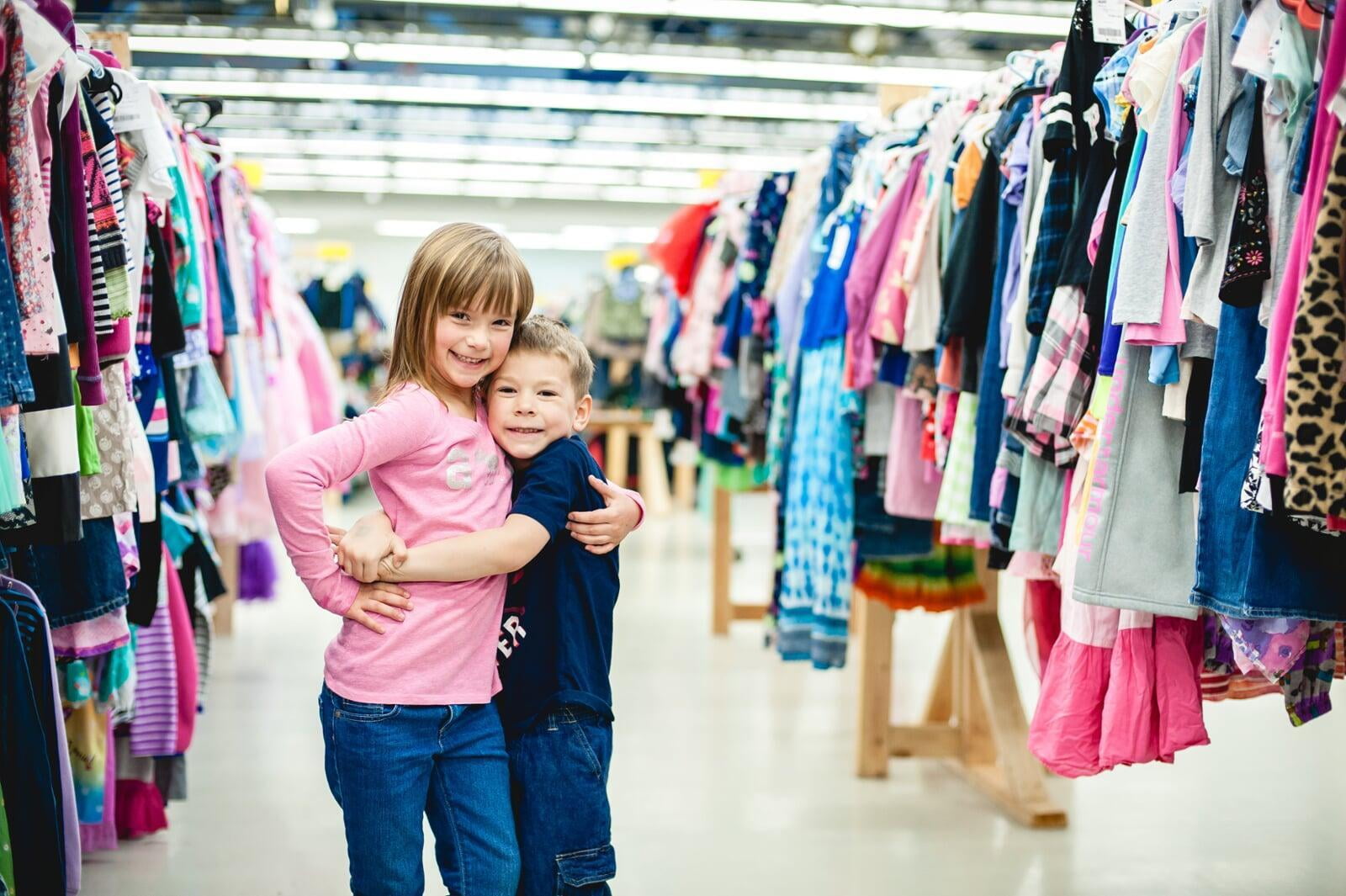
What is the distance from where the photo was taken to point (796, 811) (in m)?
3.23

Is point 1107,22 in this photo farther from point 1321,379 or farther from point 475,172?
point 475,172

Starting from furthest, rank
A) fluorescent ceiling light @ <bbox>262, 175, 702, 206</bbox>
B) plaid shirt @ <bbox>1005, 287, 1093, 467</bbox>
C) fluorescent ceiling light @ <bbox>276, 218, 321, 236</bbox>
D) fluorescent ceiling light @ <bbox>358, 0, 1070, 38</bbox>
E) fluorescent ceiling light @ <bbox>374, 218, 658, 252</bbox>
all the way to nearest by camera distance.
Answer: fluorescent ceiling light @ <bbox>374, 218, 658, 252</bbox>, fluorescent ceiling light @ <bbox>276, 218, 321, 236</bbox>, fluorescent ceiling light @ <bbox>262, 175, 702, 206</bbox>, fluorescent ceiling light @ <bbox>358, 0, 1070, 38</bbox>, plaid shirt @ <bbox>1005, 287, 1093, 467</bbox>

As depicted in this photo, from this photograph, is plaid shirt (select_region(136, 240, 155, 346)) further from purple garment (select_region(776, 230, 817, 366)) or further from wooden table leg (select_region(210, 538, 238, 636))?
wooden table leg (select_region(210, 538, 238, 636))

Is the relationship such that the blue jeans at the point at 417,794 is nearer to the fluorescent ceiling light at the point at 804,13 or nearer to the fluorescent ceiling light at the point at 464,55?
the fluorescent ceiling light at the point at 804,13

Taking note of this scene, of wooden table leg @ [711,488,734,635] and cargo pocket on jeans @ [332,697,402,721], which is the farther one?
wooden table leg @ [711,488,734,635]

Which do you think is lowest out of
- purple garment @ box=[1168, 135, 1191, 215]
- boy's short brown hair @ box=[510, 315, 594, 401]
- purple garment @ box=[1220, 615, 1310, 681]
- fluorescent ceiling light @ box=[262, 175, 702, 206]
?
purple garment @ box=[1220, 615, 1310, 681]

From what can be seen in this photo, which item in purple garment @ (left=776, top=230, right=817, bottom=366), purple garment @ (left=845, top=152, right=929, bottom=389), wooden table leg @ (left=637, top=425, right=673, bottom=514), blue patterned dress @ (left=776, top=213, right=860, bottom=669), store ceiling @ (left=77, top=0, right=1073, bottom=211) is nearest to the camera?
purple garment @ (left=845, top=152, right=929, bottom=389)

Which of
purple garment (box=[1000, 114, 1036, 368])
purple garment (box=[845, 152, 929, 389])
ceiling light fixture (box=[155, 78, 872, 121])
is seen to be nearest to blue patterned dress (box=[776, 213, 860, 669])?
purple garment (box=[845, 152, 929, 389])

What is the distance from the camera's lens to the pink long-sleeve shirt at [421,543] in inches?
67.3

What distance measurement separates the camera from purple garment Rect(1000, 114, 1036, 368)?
2.43 metres

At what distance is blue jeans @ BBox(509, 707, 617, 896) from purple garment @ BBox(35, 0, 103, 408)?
0.89 meters

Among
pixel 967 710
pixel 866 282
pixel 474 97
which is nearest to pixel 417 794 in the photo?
pixel 866 282

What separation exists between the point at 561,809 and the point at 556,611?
0.91 ft

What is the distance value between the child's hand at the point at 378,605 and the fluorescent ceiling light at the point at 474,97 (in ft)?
28.1
